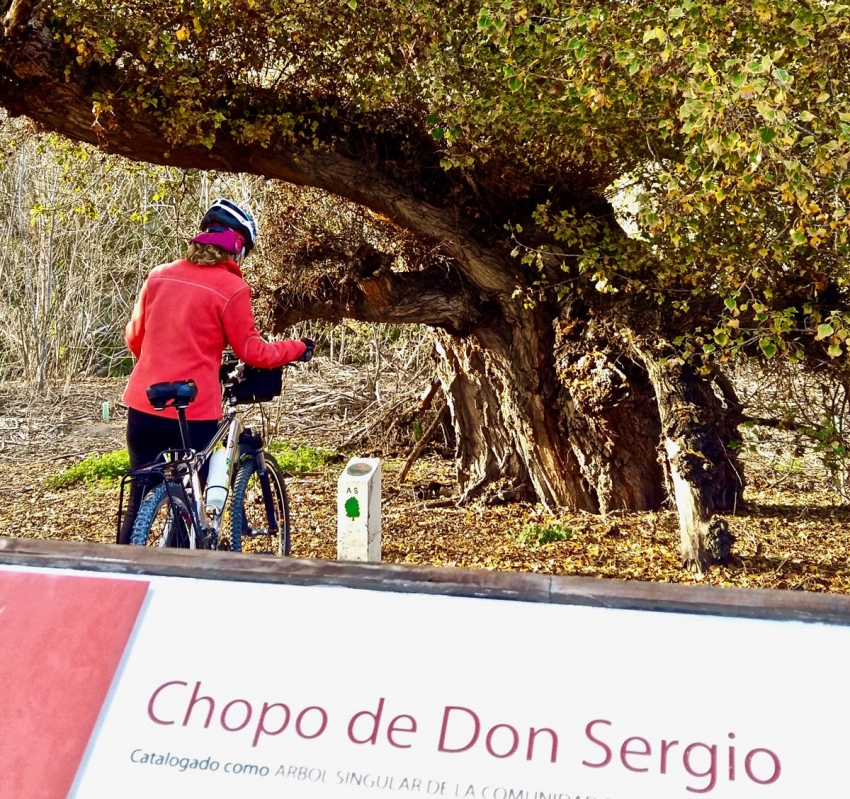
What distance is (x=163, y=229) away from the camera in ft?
49.1

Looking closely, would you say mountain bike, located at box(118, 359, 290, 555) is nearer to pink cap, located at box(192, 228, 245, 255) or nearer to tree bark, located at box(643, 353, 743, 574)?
pink cap, located at box(192, 228, 245, 255)

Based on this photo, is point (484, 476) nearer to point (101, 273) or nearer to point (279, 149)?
point (279, 149)

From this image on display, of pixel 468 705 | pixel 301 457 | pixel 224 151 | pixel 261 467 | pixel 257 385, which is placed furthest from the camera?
pixel 301 457

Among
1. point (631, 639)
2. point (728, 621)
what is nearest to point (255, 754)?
point (631, 639)

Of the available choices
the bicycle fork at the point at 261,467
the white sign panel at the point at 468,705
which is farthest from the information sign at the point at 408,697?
the bicycle fork at the point at 261,467

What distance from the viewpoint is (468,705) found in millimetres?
1984

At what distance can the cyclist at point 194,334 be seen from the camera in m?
4.34

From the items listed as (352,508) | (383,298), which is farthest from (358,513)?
(383,298)

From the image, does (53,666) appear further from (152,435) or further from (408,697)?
(152,435)

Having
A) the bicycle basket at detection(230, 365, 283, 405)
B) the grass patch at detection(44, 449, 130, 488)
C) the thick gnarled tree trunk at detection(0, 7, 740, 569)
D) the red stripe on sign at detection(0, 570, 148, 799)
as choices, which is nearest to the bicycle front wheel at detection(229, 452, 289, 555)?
the bicycle basket at detection(230, 365, 283, 405)

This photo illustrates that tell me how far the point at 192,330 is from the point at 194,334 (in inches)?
0.8

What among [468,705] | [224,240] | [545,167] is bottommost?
[468,705]

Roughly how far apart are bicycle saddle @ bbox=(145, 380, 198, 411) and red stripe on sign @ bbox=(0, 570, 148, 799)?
5.91 feet

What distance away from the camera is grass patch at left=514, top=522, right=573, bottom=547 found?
706 centimetres
